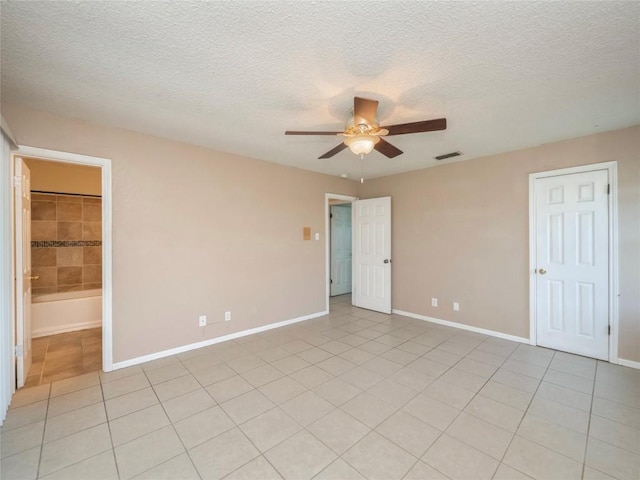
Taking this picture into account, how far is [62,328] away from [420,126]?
524cm

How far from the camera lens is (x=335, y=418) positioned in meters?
2.09

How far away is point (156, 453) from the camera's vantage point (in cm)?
175

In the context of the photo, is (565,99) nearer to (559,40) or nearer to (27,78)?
(559,40)

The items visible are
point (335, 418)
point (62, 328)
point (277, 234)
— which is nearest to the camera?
point (335, 418)

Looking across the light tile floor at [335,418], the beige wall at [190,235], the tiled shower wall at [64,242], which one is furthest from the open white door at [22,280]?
the tiled shower wall at [64,242]

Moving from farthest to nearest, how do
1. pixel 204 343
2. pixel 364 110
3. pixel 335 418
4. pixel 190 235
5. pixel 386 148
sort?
pixel 204 343 < pixel 190 235 < pixel 386 148 < pixel 335 418 < pixel 364 110

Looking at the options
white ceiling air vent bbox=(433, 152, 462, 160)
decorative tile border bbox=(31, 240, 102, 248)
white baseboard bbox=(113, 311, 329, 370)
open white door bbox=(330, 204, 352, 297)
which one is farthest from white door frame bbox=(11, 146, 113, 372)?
open white door bbox=(330, 204, 352, 297)

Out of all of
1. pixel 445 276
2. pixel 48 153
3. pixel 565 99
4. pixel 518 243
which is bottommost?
pixel 445 276

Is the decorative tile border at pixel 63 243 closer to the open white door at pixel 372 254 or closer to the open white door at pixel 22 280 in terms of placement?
the open white door at pixel 22 280

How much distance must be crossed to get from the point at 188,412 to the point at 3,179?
2205 millimetres

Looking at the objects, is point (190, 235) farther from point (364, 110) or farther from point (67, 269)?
point (67, 269)

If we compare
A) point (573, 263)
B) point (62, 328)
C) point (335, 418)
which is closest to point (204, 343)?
point (335, 418)

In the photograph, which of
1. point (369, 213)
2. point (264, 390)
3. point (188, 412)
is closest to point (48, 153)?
→ point (188, 412)

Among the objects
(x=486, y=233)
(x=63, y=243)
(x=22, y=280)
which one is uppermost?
(x=486, y=233)
